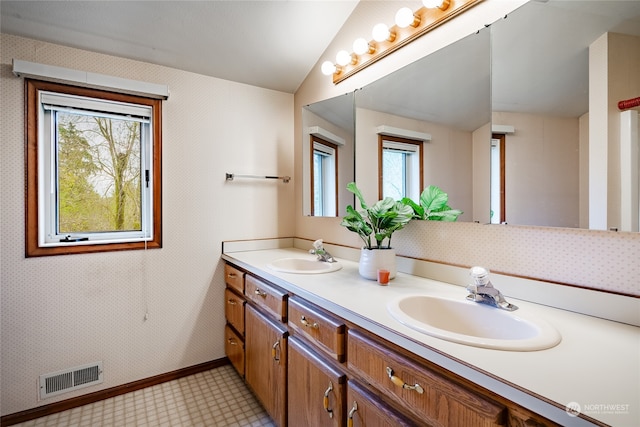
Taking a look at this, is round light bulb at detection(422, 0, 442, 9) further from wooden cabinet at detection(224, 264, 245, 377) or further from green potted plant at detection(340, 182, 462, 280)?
wooden cabinet at detection(224, 264, 245, 377)

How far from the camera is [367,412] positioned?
90 cm

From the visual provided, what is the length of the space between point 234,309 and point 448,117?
1679mm

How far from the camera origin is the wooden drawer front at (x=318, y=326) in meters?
1.02

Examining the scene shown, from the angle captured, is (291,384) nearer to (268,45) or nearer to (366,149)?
(366,149)

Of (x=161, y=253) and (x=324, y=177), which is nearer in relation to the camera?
(x=161, y=253)

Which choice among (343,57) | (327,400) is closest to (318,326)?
(327,400)

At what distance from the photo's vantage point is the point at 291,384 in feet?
4.30

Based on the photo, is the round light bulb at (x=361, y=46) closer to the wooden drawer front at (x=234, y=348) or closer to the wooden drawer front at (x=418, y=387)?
the wooden drawer front at (x=418, y=387)

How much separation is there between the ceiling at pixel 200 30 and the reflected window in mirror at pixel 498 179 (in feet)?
4.26

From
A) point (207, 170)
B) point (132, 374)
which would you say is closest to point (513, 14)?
point (207, 170)

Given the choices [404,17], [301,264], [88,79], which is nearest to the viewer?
[404,17]

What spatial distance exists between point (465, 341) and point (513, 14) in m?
1.13

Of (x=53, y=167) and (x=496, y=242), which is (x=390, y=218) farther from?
(x=53, y=167)

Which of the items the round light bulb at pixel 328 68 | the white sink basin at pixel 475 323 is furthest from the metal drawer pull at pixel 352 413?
the round light bulb at pixel 328 68
